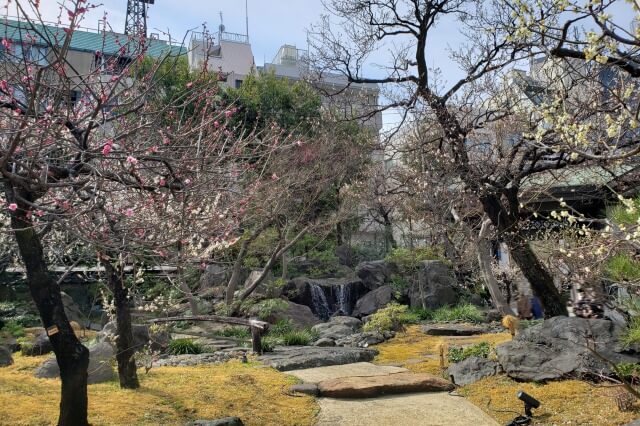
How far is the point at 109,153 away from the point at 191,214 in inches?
105

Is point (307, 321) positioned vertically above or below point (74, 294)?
below

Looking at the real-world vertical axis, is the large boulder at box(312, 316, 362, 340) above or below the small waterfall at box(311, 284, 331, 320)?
below

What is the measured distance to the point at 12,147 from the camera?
10.3 ft

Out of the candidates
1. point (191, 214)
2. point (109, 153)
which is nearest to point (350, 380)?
point (191, 214)

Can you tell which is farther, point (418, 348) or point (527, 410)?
point (418, 348)

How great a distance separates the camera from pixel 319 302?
61.6ft

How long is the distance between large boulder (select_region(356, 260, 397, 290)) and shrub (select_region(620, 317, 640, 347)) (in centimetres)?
1327

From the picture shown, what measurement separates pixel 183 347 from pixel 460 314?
9044 millimetres

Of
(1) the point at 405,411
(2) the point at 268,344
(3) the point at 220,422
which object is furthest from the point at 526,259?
(2) the point at 268,344

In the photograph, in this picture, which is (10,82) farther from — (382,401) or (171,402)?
(382,401)

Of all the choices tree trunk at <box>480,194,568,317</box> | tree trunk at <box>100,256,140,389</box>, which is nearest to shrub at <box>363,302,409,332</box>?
tree trunk at <box>480,194,568,317</box>

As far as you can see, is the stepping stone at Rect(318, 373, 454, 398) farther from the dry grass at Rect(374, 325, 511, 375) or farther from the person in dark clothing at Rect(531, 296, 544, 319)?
the person in dark clothing at Rect(531, 296, 544, 319)

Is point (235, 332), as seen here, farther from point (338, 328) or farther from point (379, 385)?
point (379, 385)

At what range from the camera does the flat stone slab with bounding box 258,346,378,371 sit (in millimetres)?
9156
